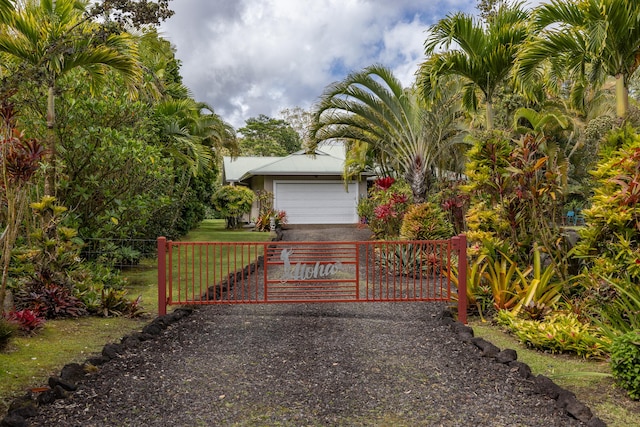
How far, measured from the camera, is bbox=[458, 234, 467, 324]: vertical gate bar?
6746 mm

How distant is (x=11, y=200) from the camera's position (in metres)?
4.84

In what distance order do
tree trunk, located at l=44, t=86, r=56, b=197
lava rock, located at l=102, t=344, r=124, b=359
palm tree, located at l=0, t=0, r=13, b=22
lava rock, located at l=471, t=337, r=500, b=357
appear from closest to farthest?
lava rock, located at l=102, t=344, r=124, b=359, lava rock, located at l=471, t=337, r=500, b=357, palm tree, located at l=0, t=0, r=13, b=22, tree trunk, located at l=44, t=86, r=56, b=197

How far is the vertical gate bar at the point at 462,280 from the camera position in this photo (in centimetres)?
675

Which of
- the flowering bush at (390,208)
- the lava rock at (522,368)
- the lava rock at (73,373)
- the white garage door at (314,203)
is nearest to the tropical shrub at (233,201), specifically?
the white garage door at (314,203)

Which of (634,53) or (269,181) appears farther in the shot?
(269,181)

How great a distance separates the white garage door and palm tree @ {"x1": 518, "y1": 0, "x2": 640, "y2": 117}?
1497cm

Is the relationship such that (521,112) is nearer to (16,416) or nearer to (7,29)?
(7,29)

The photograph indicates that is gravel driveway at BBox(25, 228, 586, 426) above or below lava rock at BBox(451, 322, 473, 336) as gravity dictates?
below

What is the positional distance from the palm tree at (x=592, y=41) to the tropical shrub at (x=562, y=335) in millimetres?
3345

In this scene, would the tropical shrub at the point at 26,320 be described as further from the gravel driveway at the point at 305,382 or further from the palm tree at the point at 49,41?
the palm tree at the point at 49,41

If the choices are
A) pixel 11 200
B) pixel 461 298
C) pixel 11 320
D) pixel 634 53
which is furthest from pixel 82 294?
pixel 634 53

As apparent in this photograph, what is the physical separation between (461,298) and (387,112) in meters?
8.85

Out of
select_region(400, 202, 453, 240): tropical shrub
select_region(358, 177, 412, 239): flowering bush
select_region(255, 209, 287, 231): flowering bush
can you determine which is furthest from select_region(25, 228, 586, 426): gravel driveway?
select_region(255, 209, 287, 231): flowering bush

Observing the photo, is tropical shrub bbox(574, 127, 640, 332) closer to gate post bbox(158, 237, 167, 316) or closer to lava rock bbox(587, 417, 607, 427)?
lava rock bbox(587, 417, 607, 427)
